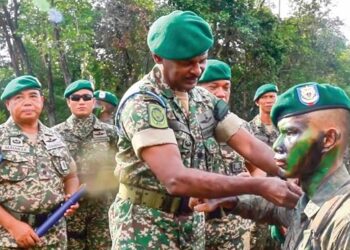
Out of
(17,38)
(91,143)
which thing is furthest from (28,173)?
(17,38)

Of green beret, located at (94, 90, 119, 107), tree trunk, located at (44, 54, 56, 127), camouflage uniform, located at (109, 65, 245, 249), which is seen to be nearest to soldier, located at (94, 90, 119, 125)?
green beret, located at (94, 90, 119, 107)

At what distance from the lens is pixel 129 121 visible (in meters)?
2.84

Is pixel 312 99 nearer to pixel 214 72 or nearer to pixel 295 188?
pixel 295 188

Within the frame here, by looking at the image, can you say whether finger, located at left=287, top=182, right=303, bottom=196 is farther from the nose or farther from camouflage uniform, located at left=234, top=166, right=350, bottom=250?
the nose

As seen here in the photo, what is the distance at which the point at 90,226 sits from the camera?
6852 mm

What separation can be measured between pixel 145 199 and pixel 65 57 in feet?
49.1

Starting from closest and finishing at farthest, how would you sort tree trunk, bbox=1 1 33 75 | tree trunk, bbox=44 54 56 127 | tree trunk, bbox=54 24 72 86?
1. tree trunk, bbox=54 24 72 86
2. tree trunk, bbox=44 54 56 127
3. tree trunk, bbox=1 1 33 75

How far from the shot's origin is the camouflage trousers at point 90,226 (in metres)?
6.79

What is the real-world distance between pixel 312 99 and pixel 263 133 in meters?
4.69

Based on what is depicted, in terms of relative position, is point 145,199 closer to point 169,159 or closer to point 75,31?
point 169,159

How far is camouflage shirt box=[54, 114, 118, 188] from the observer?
265 inches

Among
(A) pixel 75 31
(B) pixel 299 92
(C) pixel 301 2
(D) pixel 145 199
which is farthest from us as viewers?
(C) pixel 301 2

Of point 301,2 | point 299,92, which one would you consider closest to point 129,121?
point 299,92

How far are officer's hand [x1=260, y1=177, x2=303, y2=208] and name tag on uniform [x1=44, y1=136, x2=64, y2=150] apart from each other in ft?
10.0
